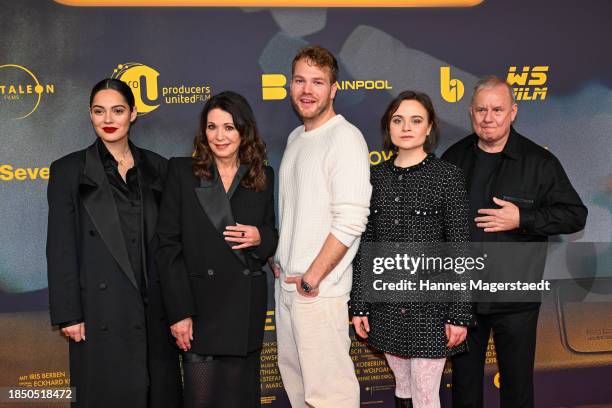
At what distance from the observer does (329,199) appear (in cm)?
257

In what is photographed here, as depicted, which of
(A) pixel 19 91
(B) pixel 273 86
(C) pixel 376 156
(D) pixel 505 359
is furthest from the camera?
(C) pixel 376 156

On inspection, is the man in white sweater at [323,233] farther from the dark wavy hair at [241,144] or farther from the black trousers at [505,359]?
the black trousers at [505,359]

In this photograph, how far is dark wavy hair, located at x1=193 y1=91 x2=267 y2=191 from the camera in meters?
2.56

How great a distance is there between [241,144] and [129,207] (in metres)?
0.56

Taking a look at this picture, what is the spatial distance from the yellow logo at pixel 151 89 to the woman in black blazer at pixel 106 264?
522 millimetres

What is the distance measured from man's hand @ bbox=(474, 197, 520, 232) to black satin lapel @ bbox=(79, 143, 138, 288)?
64.1 inches

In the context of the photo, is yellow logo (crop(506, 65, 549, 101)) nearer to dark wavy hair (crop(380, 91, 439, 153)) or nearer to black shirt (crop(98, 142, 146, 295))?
dark wavy hair (crop(380, 91, 439, 153))

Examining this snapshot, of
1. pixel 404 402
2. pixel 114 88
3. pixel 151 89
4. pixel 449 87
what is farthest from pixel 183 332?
pixel 449 87

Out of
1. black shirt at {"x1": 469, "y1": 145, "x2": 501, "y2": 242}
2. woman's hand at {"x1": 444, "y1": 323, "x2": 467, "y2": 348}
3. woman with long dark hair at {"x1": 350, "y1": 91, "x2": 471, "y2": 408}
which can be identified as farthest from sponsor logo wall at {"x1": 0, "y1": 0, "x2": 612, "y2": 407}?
woman's hand at {"x1": 444, "y1": 323, "x2": 467, "y2": 348}

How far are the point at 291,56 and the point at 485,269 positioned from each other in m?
1.55

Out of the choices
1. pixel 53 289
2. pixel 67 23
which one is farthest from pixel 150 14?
pixel 53 289

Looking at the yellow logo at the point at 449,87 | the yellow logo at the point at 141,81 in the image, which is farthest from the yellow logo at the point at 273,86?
the yellow logo at the point at 449,87

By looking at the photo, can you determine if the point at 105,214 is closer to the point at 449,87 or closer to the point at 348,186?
the point at 348,186

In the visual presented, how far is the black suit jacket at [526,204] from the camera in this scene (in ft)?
9.23
